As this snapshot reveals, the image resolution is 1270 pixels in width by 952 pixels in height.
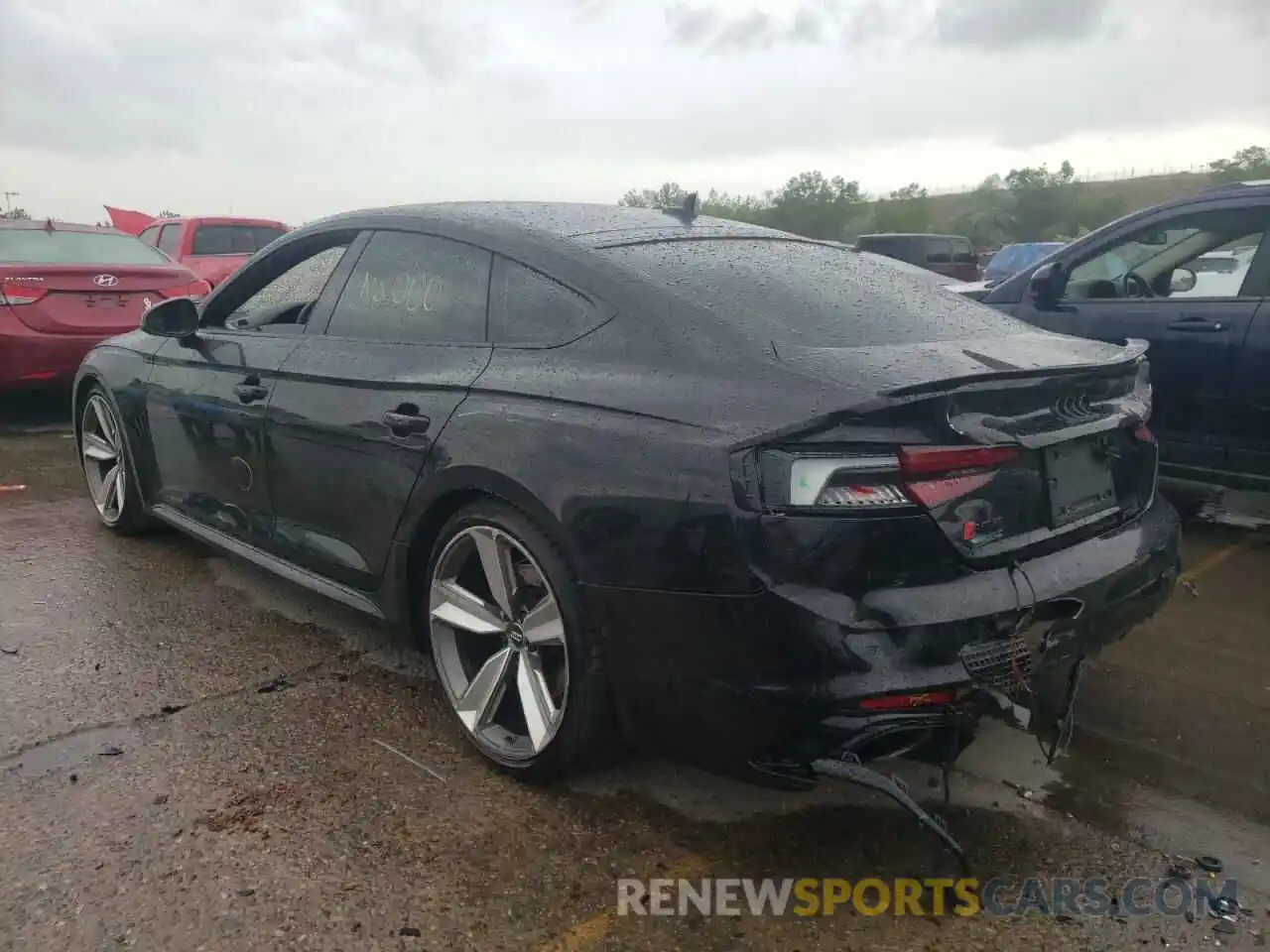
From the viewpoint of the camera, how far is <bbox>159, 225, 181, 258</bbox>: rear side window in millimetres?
12461

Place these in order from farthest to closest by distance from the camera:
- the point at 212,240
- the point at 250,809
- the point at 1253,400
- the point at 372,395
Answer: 1. the point at 212,240
2. the point at 1253,400
3. the point at 372,395
4. the point at 250,809

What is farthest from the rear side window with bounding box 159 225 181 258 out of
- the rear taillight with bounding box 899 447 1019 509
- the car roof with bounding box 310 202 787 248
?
the rear taillight with bounding box 899 447 1019 509

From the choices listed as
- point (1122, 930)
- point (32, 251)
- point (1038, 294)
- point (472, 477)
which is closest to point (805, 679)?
point (1122, 930)

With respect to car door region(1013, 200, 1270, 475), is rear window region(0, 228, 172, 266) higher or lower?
higher

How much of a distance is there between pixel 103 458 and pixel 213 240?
8.16 meters

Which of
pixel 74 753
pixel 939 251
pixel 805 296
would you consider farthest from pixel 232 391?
pixel 939 251

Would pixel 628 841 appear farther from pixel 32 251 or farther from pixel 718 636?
pixel 32 251

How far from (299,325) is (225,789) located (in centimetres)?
168

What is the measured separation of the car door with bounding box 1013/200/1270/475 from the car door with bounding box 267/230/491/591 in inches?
140

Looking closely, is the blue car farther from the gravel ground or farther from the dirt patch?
the dirt patch

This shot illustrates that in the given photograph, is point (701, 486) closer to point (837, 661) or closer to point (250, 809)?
point (837, 661)

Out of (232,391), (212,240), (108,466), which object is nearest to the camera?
(232,391)

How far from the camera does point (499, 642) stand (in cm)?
302

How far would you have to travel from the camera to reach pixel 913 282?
3.40 meters
